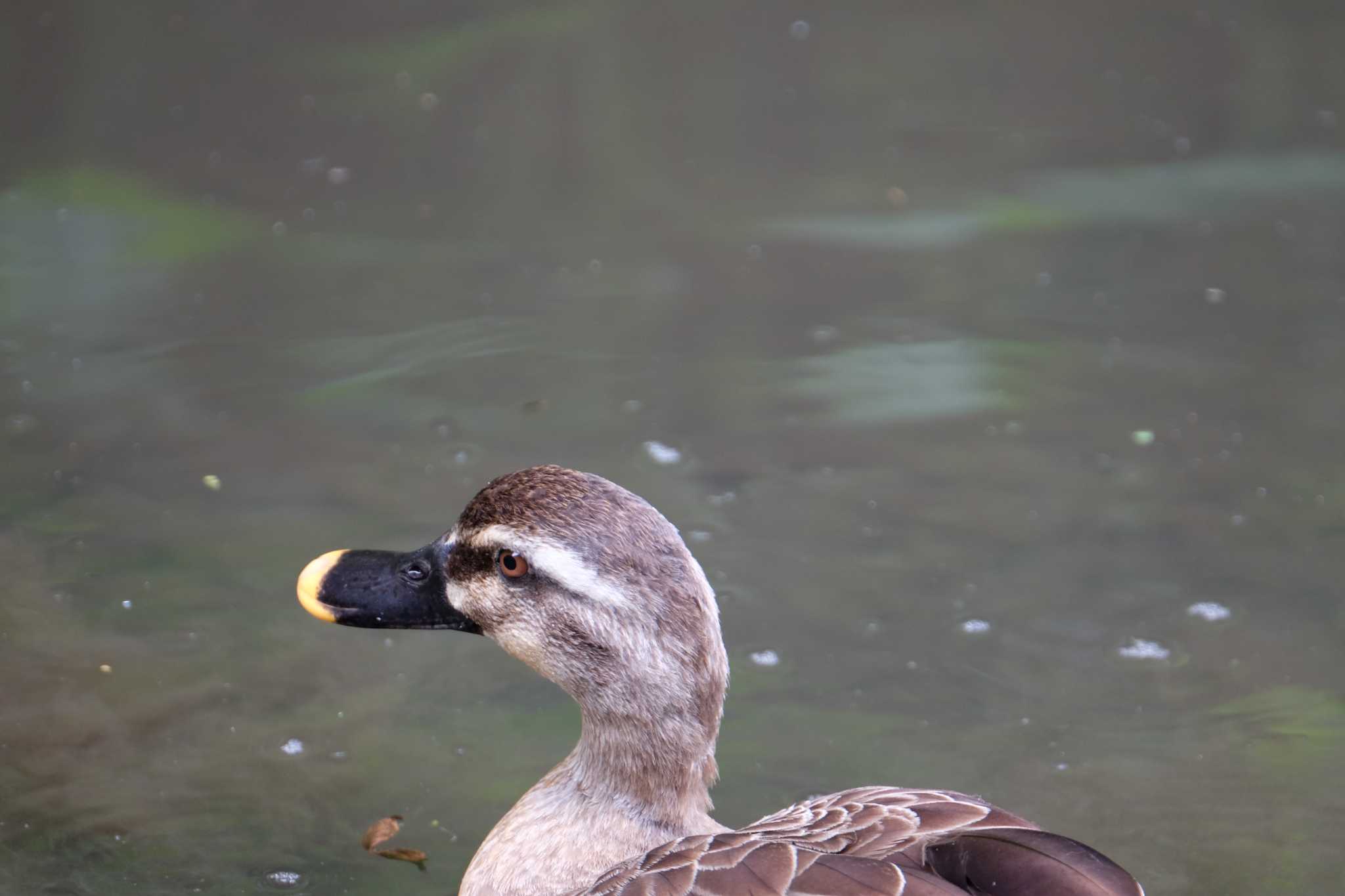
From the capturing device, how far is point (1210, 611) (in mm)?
4855

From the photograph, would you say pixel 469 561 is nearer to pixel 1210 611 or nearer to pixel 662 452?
pixel 662 452

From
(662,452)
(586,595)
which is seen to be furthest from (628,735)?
(662,452)

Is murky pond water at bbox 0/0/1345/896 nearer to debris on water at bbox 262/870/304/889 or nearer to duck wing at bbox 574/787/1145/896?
debris on water at bbox 262/870/304/889

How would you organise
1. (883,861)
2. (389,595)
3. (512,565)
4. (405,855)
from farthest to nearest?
(405,855) → (389,595) → (512,565) → (883,861)

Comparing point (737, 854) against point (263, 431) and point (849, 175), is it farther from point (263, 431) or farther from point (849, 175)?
point (849, 175)

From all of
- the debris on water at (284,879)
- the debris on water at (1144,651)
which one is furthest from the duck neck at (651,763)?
the debris on water at (1144,651)

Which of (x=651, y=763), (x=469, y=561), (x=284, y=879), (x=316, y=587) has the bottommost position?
(x=284, y=879)

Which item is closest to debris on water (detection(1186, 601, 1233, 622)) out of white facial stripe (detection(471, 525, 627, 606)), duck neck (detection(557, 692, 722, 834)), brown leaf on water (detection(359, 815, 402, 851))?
duck neck (detection(557, 692, 722, 834))

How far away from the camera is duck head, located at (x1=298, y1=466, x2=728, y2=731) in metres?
3.09

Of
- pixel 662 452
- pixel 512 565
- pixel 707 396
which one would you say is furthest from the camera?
pixel 707 396

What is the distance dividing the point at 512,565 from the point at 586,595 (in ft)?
0.70

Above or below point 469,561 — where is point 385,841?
below

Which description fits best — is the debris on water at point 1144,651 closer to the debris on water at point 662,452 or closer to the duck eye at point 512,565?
the debris on water at point 662,452

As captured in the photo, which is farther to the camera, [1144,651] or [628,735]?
[1144,651]
